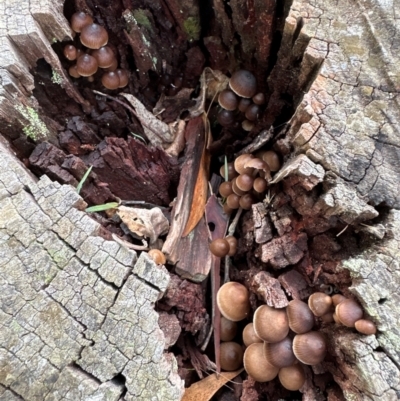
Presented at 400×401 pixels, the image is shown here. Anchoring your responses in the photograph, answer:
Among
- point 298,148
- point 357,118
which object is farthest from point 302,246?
point 357,118

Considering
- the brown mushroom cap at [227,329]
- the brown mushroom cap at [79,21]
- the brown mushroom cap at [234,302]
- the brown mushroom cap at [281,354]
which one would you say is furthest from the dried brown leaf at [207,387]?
the brown mushroom cap at [79,21]

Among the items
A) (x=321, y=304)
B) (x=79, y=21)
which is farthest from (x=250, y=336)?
(x=79, y=21)

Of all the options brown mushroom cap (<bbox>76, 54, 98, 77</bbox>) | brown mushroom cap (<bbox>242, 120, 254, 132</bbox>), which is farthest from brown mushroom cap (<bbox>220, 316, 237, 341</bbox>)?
brown mushroom cap (<bbox>76, 54, 98, 77</bbox>)

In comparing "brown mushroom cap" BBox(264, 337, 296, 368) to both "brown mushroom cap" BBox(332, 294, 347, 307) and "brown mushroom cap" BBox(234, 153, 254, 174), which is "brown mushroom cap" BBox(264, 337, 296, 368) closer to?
"brown mushroom cap" BBox(332, 294, 347, 307)

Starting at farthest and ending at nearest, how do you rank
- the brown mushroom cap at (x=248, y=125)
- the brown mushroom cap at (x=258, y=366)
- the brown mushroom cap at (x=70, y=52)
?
1. the brown mushroom cap at (x=248, y=125)
2. the brown mushroom cap at (x=70, y=52)
3. the brown mushroom cap at (x=258, y=366)

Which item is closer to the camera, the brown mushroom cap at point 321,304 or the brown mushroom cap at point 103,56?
the brown mushroom cap at point 321,304

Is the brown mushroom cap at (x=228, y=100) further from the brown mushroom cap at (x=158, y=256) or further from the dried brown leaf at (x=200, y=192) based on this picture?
the brown mushroom cap at (x=158, y=256)

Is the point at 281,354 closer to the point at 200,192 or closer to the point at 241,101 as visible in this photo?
the point at 200,192
